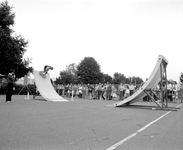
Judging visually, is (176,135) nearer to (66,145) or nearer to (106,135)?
(106,135)

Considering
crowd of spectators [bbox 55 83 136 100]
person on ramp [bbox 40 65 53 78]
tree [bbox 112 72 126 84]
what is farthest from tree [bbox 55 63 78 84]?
person on ramp [bbox 40 65 53 78]

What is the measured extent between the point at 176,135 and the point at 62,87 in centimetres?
2537

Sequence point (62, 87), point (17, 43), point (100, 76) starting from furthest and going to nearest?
point (100, 76) → point (17, 43) → point (62, 87)

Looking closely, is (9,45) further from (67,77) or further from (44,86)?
(67,77)

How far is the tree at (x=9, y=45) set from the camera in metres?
27.1

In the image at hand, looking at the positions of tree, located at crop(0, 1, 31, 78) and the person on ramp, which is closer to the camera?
the person on ramp

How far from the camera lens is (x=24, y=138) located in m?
3.68

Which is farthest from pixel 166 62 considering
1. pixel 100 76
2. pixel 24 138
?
pixel 100 76

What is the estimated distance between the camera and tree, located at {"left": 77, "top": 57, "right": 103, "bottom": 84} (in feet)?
216

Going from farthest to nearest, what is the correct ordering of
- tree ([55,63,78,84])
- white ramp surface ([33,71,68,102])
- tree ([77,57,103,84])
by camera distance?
tree ([55,63,78,84]) → tree ([77,57,103,84]) → white ramp surface ([33,71,68,102])

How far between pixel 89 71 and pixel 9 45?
135 feet

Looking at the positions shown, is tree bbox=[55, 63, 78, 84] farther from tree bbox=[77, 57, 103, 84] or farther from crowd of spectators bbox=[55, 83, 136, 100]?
crowd of spectators bbox=[55, 83, 136, 100]

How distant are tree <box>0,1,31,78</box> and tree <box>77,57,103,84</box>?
35.5m

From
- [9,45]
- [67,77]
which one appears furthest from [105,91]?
[67,77]
